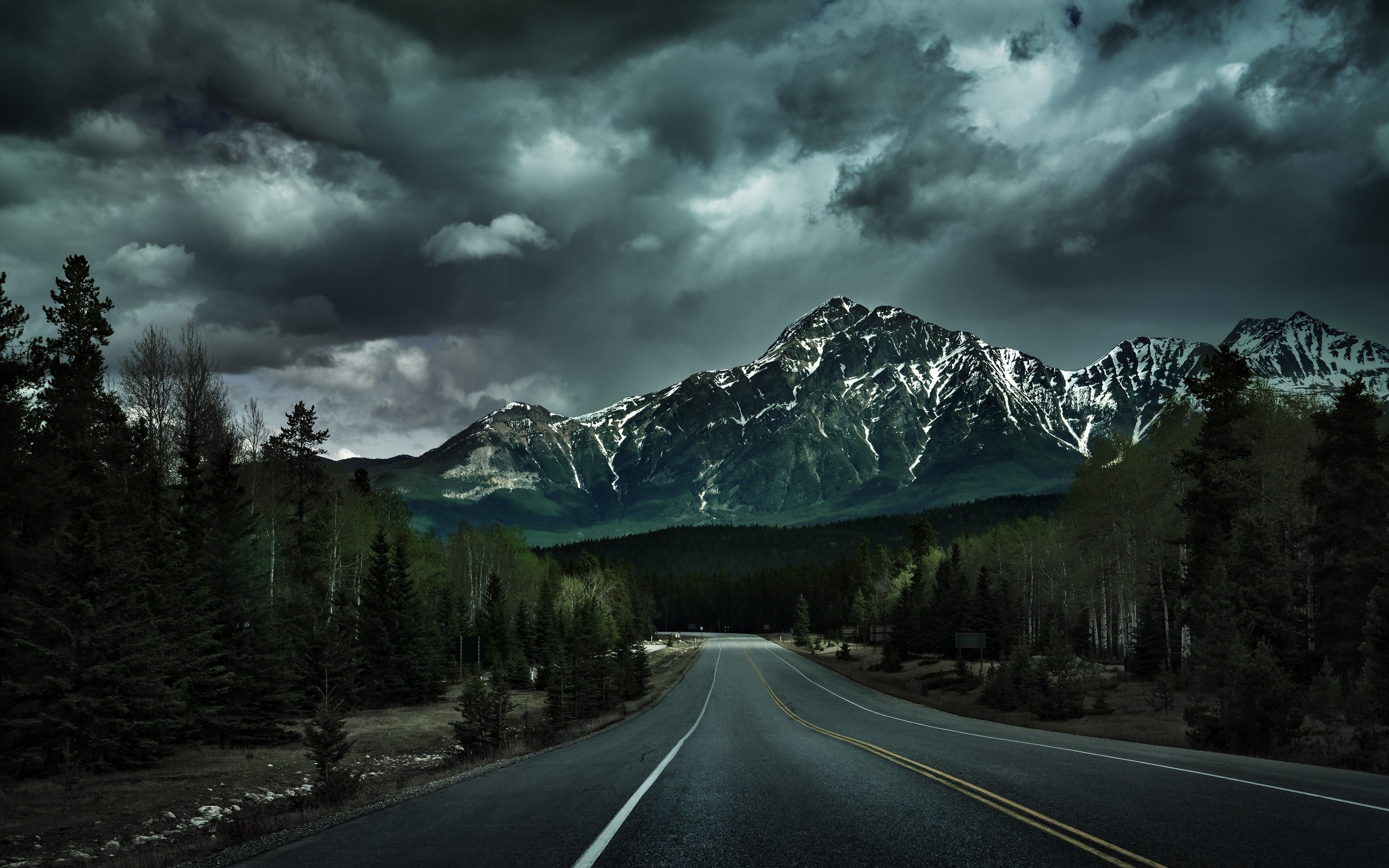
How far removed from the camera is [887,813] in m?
8.78

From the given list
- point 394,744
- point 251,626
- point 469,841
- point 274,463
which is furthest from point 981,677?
point 469,841

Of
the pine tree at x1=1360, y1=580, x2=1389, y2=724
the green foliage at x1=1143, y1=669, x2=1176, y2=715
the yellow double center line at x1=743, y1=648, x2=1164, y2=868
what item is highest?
the yellow double center line at x1=743, y1=648, x2=1164, y2=868

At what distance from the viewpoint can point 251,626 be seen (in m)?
29.0

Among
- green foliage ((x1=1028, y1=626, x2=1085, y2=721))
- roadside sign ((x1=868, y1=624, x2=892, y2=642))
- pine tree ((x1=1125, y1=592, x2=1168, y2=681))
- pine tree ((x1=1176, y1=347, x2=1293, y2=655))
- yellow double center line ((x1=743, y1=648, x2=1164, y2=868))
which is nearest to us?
yellow double center line ((x1=743, y1=648, x2=1164, y2=868))

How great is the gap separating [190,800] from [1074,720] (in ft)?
113

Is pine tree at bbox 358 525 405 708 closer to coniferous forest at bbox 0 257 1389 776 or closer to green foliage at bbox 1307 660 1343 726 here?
coniferous forest at bbox 0 257 1389 776

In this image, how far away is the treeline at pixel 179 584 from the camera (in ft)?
65.5

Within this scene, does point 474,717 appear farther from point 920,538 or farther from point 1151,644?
point 920,538

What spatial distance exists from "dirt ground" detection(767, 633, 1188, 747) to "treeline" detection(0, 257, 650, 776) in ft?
63.8

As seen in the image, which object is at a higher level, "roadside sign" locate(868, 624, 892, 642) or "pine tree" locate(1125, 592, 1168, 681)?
"pine tree" locate(1125, 592, 1168, 681)

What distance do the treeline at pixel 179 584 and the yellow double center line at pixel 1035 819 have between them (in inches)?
709

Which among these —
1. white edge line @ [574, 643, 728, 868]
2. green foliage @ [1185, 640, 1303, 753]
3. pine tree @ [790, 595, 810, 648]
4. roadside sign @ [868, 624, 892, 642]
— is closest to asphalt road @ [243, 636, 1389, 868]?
white edge line @ [574, 643, 728, 868]

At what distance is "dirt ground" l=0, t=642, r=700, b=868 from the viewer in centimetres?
1266

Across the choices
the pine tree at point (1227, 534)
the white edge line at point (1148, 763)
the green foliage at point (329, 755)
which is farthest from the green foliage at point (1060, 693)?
the green foliage at point (329, 755)
